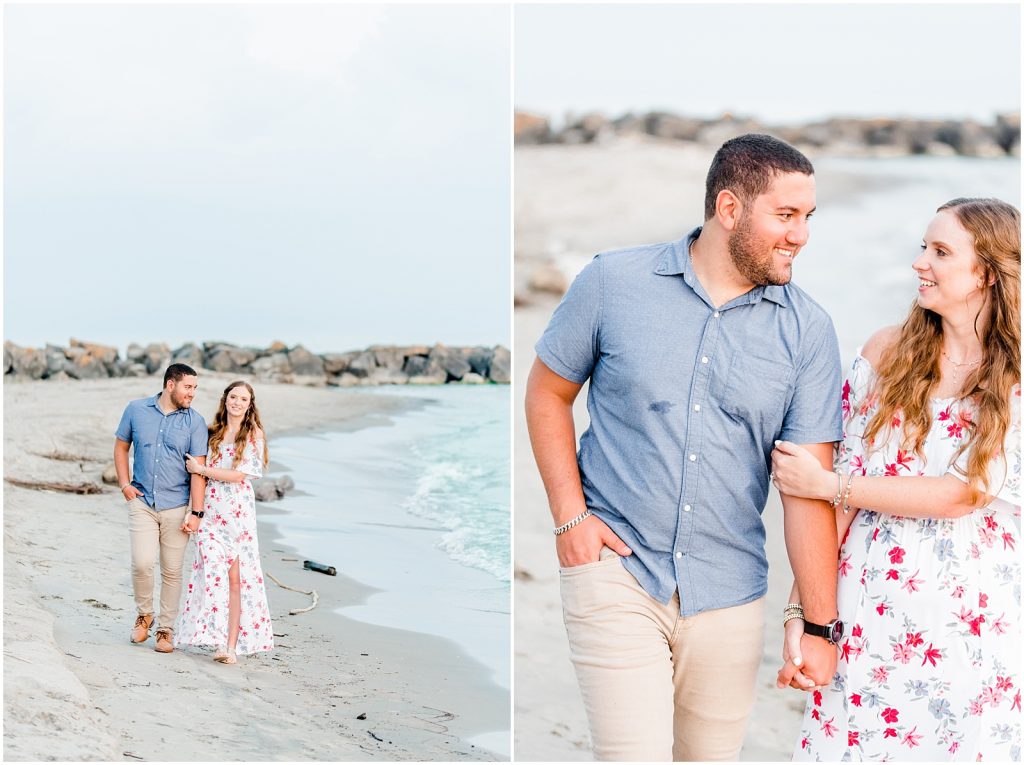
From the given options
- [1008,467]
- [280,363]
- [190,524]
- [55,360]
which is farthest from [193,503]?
[55,360]

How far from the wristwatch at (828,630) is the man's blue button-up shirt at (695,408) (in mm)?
132

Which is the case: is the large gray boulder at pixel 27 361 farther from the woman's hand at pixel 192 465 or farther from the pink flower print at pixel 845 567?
the pink flower print at pixel 845 567

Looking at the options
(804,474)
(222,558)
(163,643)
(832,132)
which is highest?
(832,132)

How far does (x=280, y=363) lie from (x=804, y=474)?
957 centimetres

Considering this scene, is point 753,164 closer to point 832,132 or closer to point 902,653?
point 902,653

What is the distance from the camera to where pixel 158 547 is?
4715 mm

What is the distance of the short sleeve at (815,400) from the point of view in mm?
2449

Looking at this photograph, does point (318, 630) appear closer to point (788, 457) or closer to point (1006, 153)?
point (788, 457)

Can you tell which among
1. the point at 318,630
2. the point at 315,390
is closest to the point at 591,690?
the point at 318,630

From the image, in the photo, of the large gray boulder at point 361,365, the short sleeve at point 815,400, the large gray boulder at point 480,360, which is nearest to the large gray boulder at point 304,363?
the large gray boulder at point 361,365

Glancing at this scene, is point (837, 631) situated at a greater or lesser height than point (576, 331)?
lesser

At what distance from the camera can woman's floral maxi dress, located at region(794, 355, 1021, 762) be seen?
2404 mm

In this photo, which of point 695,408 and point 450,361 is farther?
point 450,361

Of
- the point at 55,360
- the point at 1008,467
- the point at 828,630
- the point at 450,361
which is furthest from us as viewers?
the point at 450,361
